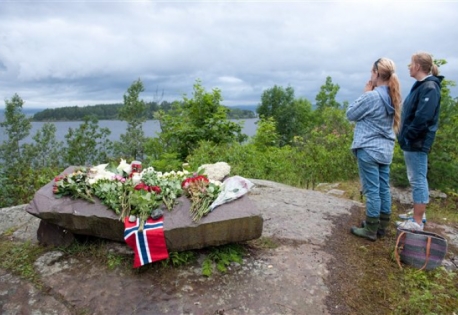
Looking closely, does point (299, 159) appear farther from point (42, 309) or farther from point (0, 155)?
point (0, 155)

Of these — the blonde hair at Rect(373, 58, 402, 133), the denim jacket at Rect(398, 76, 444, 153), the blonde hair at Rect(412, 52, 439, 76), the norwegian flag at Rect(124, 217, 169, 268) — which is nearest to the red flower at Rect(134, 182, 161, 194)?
the norwegian flag at Rect(124, 217, 169, 268)

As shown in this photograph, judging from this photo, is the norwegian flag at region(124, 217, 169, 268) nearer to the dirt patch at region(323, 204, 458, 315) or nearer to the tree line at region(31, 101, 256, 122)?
the dirt patch at region(323, 204, 458, 315)

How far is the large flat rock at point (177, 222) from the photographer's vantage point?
12.3 feet

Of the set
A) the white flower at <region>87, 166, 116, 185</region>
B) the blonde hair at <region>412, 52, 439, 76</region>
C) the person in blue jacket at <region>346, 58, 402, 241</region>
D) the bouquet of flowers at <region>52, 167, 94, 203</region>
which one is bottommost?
the bouquet of flowers at <region>52, 167, 94, 203</region>

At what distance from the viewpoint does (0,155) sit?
17031 millimetres

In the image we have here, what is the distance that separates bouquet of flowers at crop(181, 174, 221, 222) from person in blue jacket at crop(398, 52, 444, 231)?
231 centimetres

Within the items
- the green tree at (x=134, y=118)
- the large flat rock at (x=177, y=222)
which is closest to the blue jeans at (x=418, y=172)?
the large flat rock at (x=177, y=222)

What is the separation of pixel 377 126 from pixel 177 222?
8.42 feet

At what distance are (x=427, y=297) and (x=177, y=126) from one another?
411 inches

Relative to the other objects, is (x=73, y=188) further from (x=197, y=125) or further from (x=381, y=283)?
(x=197, y=125)

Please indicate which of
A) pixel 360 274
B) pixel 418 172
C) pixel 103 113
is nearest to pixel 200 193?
pixel 360 274

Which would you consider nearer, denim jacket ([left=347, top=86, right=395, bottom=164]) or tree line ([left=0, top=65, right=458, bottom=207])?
denim jacket ([left=347, top=86, right=395, bottom=164])

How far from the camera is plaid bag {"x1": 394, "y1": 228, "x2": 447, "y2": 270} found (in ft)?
12.8

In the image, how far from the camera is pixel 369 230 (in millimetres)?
4652
